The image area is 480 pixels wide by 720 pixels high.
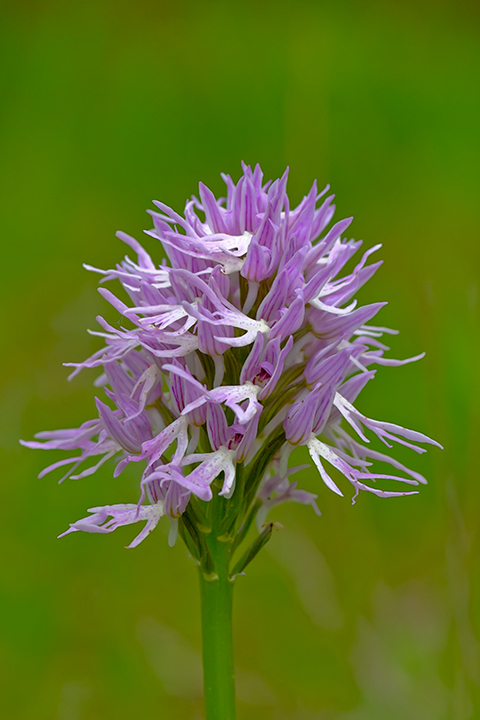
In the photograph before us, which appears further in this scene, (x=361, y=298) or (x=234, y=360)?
(x=361, y=298)

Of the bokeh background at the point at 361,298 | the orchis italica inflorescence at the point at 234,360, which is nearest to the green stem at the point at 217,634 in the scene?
the orchis italica inflorescence at the point at 234,360

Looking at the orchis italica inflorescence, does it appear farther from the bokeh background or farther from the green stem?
the bokeh background

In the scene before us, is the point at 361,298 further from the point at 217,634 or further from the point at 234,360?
the point at 217,634

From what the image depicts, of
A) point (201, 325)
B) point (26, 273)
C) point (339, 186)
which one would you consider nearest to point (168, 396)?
point (201, 325)

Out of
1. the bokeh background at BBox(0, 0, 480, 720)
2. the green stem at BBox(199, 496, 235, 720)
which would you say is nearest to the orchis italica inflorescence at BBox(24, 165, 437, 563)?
the green stem at BBox(199, 496, 235, 720)

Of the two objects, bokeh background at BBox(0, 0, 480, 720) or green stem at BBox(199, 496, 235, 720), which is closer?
green stem at BBox(199, 496, 235, 720)

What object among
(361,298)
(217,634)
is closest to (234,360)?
(217,634)
